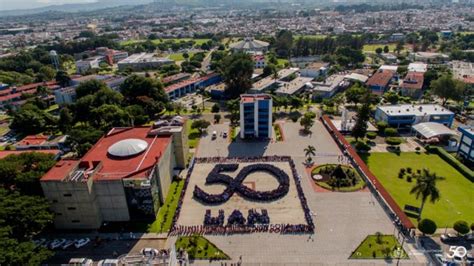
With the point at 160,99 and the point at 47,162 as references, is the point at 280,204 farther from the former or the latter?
the point at 160,99

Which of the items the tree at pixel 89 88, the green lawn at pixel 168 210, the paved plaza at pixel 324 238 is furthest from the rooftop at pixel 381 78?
the tree at pixel 89 88

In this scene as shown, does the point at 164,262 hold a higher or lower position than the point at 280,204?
higher

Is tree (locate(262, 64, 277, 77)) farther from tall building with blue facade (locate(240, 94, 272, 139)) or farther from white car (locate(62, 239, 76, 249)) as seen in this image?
white car (locate(62, 239, 76, 249))

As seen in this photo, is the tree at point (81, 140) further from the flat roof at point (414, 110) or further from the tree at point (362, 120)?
the flat roof at point (414, 110)

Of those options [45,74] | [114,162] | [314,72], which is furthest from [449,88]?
[45,74]

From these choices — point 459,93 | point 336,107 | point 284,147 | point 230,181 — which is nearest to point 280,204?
point 230,181

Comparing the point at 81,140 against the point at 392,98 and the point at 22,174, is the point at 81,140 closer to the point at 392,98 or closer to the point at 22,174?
the point at 22,174
